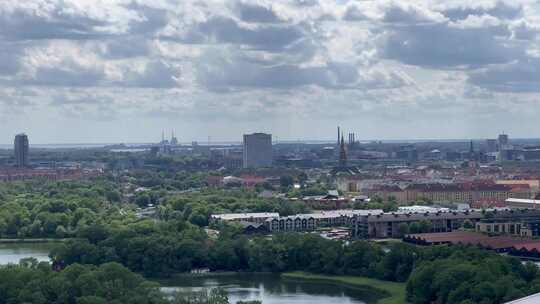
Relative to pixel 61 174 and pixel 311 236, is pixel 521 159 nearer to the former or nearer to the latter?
pixel 61 174

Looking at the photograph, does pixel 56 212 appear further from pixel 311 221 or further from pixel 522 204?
pixel 522 204

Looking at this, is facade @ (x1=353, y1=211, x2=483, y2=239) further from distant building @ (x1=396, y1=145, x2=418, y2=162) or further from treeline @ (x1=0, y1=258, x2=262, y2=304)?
distant building @ (x1=396, y1=145, x2=418, y2=162)

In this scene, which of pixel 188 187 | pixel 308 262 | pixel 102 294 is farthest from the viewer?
pixel 188 187

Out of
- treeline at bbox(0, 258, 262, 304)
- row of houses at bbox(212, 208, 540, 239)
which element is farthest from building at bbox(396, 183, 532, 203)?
treeline at bbox(0, 258, 262, 304)

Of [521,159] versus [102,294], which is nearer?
[102,294]

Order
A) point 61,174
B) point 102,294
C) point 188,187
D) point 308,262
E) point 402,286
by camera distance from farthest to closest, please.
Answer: point 61,174 → point 188,187 → point 308,262 → point 402,286 → point 102,294

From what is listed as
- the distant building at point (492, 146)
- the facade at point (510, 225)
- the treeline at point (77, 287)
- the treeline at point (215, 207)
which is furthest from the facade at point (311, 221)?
the distant building at point (492, 146)

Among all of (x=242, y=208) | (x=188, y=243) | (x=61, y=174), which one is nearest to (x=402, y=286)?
(x=188, y=243)

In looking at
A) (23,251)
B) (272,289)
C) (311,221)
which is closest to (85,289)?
(272,289)
